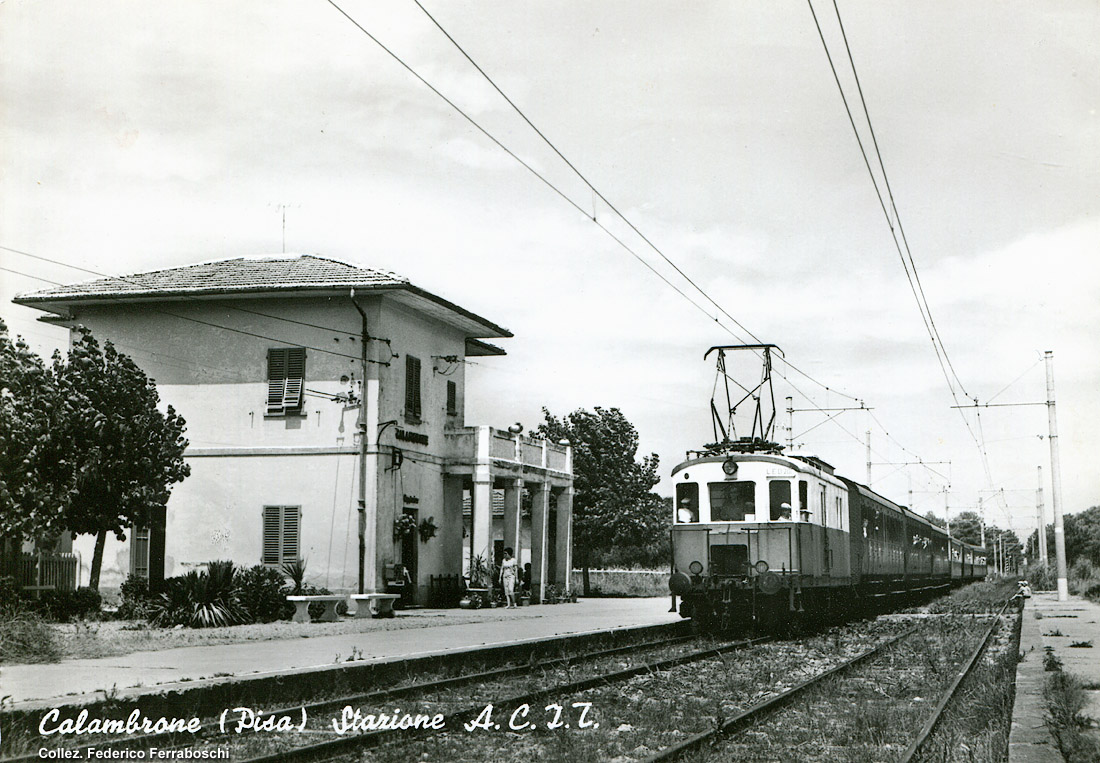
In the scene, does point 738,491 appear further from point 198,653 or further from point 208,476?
point 208,476

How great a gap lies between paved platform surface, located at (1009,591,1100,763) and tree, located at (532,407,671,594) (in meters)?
18.3

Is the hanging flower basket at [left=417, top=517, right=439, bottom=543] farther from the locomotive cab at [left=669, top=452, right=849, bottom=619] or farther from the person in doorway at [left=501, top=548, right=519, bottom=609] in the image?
the locomotive cab at [left=669, top=452, right=849, bottom=619]

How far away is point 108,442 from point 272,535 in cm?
612

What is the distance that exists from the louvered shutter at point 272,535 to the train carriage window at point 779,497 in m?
12.3

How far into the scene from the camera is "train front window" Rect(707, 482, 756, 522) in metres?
18.7

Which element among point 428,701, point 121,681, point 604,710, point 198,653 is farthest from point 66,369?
point 604,710

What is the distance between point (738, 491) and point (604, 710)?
8934 millimetres

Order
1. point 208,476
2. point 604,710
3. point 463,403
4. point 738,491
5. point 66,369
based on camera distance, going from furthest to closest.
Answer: point 463,403 < point 208,476 < point 66,369 < point 738,491 < point 604,710

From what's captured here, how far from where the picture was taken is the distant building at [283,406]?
25344mm

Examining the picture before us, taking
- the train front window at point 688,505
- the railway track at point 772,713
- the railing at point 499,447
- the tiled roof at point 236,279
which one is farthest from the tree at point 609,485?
the railway track at point 772,713

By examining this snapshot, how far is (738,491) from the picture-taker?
744 inches

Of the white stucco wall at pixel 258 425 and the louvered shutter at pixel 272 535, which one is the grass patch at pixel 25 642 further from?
the white stucco wall at pixel 258 425

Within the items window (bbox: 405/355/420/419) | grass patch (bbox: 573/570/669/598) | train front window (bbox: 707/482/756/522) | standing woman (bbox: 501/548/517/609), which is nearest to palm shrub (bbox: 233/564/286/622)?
window (bbox: 405/355/420/419)

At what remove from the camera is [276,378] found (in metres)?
26.1
